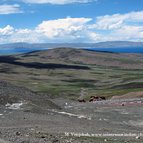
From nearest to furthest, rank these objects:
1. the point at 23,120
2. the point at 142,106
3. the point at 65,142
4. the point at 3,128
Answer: the point at 65,142, the point at 3,128, the point at 23,120, the point at 142,106

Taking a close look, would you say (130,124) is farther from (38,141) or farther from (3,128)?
(38,141)

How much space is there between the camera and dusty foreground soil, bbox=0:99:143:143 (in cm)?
2833

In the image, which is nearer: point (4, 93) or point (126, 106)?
point (4, 93)

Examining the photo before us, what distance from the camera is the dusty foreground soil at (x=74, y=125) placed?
1115 inches

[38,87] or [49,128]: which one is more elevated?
[49,128]

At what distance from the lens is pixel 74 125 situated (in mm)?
38438

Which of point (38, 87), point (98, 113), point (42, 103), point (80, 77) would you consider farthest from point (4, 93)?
point (80, 77)

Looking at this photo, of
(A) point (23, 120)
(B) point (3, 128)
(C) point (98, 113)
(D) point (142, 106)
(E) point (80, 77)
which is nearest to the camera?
(B) point (3, 128)

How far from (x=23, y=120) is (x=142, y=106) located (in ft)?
75.9

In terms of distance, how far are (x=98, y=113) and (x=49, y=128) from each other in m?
17.6

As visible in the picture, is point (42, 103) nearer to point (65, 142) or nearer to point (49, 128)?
point (49, 128)

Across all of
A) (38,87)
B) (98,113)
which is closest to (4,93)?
(98,113)

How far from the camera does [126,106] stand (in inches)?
2293

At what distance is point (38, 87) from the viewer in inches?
5743
